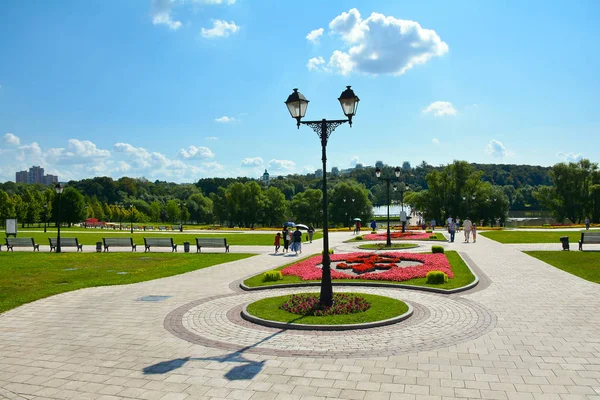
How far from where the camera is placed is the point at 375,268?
18.4 metres

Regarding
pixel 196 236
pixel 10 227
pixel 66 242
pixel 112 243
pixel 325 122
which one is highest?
pixel 325 122

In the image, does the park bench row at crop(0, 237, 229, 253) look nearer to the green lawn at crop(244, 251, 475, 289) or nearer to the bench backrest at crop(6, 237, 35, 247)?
the bench backrest at crop(6, 237, 35, 247)

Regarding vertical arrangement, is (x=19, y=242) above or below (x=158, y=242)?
above

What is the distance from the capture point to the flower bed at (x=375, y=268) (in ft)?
51.6

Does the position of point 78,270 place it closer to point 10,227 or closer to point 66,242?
point 66,242

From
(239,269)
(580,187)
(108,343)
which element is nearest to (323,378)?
(108,343)

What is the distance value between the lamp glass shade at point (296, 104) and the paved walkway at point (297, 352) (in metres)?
5.24

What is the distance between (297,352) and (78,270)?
15211 mm

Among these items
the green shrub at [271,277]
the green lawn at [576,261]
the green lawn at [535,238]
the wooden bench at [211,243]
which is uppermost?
the wooden bench at [211,243]

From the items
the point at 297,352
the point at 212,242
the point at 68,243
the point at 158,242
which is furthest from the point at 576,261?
the point at 68,243

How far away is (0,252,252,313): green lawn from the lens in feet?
→ 46.9

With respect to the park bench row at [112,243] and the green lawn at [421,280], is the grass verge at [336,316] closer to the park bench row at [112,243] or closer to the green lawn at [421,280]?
the green lawn at [421,280]

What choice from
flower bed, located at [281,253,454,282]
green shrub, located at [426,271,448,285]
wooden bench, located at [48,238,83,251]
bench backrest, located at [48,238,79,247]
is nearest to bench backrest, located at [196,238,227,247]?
flower bed, located at [281,253,454,282]

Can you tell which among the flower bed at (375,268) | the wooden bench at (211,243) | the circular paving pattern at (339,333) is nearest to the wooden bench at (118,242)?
the wooden bench at (211,243)
